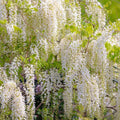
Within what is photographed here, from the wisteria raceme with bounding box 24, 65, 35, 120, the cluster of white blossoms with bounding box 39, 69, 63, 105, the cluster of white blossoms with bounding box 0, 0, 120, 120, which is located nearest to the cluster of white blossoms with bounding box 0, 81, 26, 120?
the cluster of white blossoms with bounding box 0, 0, 120, 120

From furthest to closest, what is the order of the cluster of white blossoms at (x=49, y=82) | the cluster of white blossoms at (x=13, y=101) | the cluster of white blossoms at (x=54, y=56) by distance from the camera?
the cluster of white blossoms at (x=49, y=82) → the cluster of white blossoms at (x=54, y=56) → the cluster of white blossoms at (x=13, y=101)

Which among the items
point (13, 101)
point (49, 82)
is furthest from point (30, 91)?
point (49, 82)

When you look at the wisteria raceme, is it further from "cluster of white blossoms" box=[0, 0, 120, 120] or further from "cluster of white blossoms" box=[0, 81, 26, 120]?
"cluster of white blossoms" box=[0, 81, 26, 120]

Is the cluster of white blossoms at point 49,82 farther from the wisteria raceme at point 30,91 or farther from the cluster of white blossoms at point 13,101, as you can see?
the cluster of white blossoms at point 13,101

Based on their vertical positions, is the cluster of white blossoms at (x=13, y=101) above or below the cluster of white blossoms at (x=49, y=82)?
below

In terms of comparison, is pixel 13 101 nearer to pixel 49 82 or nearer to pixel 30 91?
pixel 30 91

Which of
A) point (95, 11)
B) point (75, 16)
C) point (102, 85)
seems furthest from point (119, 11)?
point (95, 11)

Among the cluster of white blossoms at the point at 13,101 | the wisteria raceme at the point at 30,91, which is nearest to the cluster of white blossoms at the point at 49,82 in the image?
the wisteria raceme at the point at 30,91

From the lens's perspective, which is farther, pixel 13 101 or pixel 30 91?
pixel 30 91

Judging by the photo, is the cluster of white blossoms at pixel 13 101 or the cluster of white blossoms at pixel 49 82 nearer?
the cluster of white blossoms at pixel 13 101

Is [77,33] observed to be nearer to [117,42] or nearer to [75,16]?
[75,16]

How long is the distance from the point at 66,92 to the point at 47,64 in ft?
2.11

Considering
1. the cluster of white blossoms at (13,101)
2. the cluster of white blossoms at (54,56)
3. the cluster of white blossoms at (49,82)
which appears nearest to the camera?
the cluster of white blossoms at (13,101)

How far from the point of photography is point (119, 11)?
0.81m
